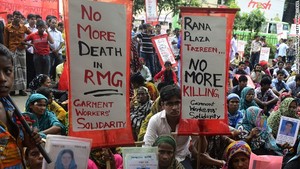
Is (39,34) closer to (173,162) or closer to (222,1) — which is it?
(173,162)

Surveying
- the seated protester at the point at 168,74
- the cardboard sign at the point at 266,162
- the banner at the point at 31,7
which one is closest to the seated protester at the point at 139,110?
the cardboard sign at the point at 266,162

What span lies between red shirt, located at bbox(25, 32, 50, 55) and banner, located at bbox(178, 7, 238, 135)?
589 centimetres

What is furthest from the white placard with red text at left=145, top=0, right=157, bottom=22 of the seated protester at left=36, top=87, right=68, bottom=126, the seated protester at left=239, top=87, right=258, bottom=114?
the seated protester at left=36, top=87, right=68, bottom=126

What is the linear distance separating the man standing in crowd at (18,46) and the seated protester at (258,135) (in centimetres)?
492

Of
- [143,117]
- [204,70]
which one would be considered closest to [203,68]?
[204,70]

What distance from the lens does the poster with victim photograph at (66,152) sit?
9.26 ft

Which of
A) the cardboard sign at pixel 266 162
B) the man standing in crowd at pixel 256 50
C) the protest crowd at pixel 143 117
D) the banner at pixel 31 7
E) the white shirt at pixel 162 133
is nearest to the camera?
the protest crowd at pixel 143 117

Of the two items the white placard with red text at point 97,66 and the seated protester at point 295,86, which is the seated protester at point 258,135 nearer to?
the white placard with red text at point 97,66

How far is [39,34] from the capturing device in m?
9.56

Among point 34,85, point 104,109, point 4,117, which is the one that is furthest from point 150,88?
point 4,117

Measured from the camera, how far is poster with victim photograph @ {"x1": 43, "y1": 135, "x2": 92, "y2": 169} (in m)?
2.82

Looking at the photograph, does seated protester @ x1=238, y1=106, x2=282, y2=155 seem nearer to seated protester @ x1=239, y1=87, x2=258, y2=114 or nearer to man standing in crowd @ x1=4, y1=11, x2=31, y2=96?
seated protester @ x1=239, y1=87, x2=258, y2=114

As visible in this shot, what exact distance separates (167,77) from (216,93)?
6.15 meters

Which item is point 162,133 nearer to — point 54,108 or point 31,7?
point 54,108
